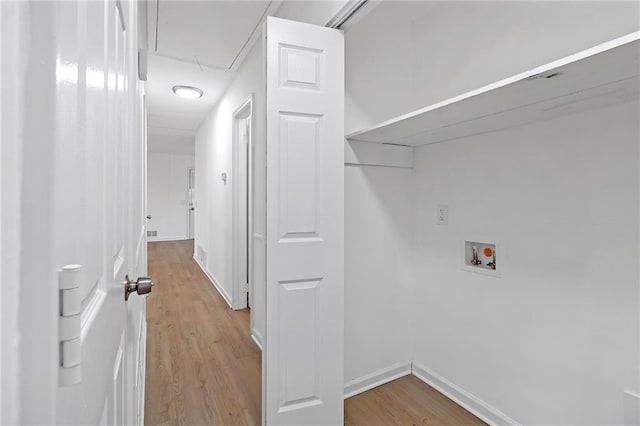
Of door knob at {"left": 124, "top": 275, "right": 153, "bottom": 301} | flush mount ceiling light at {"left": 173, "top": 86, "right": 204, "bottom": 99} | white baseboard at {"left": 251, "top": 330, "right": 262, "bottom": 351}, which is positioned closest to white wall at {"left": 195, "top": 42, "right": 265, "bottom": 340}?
white baseboard at {"left": 251, "top": 330, "right": 262, "bottom": 351}

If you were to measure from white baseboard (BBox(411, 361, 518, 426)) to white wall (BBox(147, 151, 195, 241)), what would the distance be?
26.0ft

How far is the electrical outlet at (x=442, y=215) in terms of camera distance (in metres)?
2.03

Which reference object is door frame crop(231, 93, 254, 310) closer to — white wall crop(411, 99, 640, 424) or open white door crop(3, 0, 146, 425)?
white wall crop(411, 99, 640, 424)

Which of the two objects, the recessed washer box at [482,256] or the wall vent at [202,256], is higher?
the recessed washer box at [482,256]

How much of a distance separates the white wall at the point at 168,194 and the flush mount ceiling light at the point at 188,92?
495 centimetres

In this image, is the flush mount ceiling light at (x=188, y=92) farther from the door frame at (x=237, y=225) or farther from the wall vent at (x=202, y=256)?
the wall vent at (x=202, y=256)

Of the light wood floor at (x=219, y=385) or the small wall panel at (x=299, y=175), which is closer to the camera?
the small wall panel at (x=299, y=175)

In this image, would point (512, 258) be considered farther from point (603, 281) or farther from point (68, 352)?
point (68, 352)

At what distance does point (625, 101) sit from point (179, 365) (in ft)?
9.53

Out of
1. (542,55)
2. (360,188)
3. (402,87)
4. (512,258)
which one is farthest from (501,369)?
(402,87)

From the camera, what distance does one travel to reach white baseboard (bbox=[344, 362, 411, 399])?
199cm

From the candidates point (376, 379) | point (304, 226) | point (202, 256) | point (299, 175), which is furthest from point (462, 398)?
point (202, 256)

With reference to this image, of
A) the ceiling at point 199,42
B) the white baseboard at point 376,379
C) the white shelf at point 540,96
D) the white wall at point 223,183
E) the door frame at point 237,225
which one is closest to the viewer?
the white shelf at point 540,96

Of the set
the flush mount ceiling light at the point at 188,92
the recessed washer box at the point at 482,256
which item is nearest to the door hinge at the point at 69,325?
the recessed washer box at the point at 482,256
